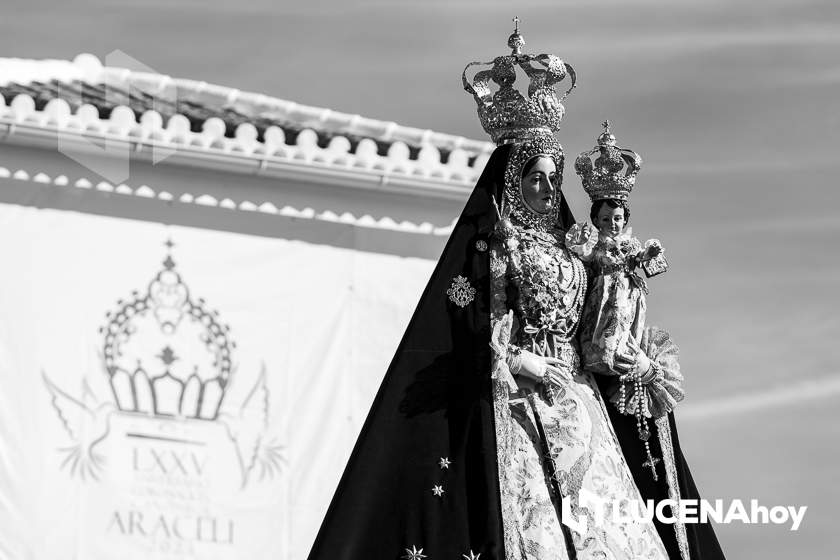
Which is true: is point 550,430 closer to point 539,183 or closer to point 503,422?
point 503,422

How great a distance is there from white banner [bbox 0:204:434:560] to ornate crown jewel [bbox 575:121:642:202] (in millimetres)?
7285

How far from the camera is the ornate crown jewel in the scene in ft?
28.8

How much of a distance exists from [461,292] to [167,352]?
751 centimetres

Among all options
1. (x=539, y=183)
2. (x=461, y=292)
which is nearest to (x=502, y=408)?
(x=461, y=292)

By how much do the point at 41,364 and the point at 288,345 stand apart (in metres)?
2.08

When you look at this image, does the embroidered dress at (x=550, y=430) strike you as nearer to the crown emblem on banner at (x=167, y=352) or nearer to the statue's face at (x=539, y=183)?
the statue's face at (x=539, y=183)

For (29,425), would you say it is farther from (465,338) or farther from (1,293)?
(465,338)

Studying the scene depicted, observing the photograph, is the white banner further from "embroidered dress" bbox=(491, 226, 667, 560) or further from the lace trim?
the lace trim

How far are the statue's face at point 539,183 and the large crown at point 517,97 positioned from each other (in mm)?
164

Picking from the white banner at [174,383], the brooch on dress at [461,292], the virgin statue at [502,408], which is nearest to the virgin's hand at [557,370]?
the virgin statue at [502,408]

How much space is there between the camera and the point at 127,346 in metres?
15.4

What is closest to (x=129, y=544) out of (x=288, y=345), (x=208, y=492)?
(x=208, y=492)

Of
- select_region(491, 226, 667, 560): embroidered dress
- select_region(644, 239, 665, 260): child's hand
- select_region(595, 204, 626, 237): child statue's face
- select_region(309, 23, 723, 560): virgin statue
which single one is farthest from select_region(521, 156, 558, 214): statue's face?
select_region(644, 239, 665, 260): child's hand

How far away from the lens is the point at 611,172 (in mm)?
8773
